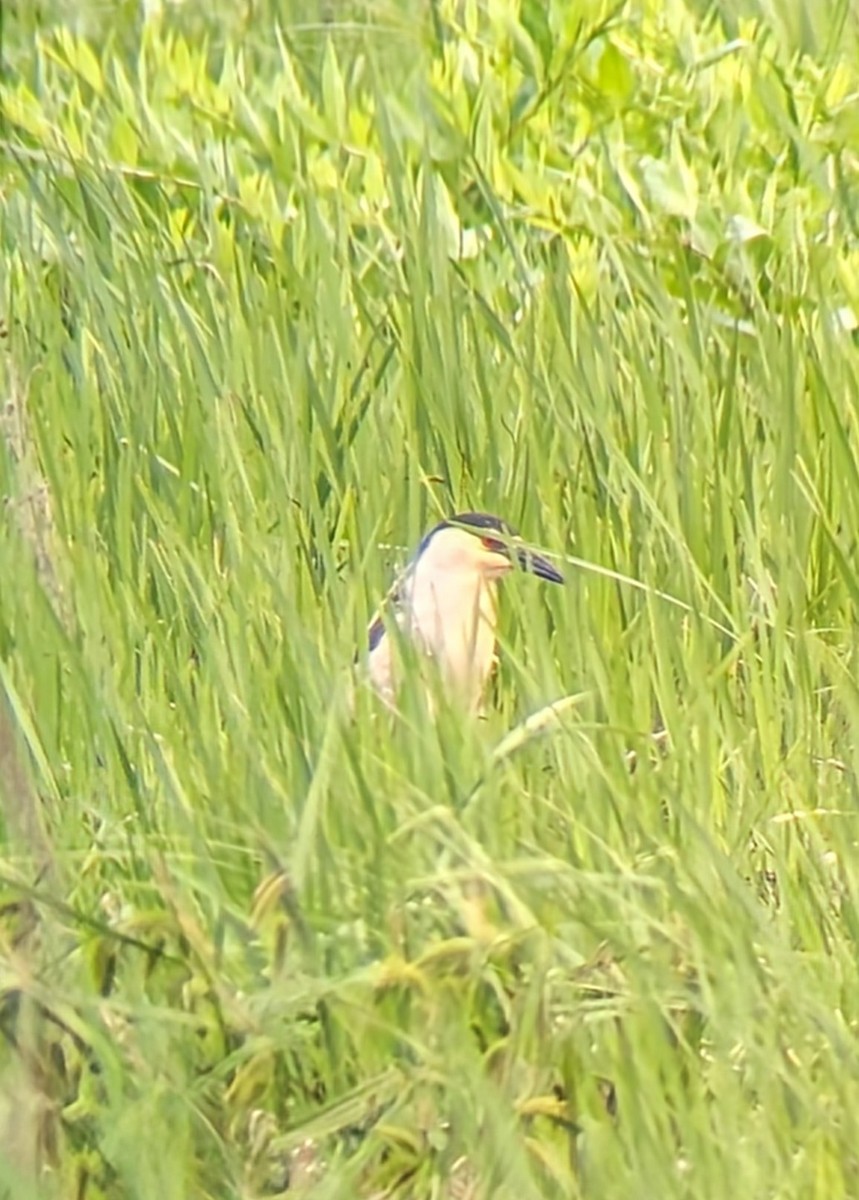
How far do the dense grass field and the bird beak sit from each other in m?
0.02

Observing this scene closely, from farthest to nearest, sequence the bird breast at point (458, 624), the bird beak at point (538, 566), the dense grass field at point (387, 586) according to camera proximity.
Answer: the bird beak at point (538, 566)
the bird breast at point (458, 624)
the dense grass field at point (387, 586)

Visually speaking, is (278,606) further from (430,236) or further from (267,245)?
(267,245)

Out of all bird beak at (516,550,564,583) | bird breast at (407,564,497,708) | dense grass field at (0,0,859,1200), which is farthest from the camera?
bird beak at (516,550,564,583)

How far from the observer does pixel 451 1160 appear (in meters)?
1.56

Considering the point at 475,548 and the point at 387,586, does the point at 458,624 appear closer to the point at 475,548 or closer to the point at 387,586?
the point at 475,548

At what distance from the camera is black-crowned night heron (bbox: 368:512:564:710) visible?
222 cm

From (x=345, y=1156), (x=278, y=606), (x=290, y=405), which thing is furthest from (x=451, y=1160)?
(x=290, y=405)

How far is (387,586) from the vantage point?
241 centimetres

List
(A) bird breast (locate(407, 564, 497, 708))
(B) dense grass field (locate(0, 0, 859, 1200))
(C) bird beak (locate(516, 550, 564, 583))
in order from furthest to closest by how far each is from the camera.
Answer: (C) bird beak (locate(516, 550, 564, 583)) < (A) bird breast (locate(407, 564, 497, 708)) < (B) dense grass field (locate(0, 0, 859, 1200))

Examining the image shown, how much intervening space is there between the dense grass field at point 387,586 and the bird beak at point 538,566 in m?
0.02

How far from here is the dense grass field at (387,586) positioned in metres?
1.59

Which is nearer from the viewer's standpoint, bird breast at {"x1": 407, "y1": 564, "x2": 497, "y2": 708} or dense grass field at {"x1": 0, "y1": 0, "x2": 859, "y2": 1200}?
dense grass field at {"x1": 0, "y1": 0, "x2": 859, "y2": 1200}

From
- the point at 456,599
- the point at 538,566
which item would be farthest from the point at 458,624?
the point at 538,566

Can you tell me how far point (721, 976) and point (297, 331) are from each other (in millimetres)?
1367
